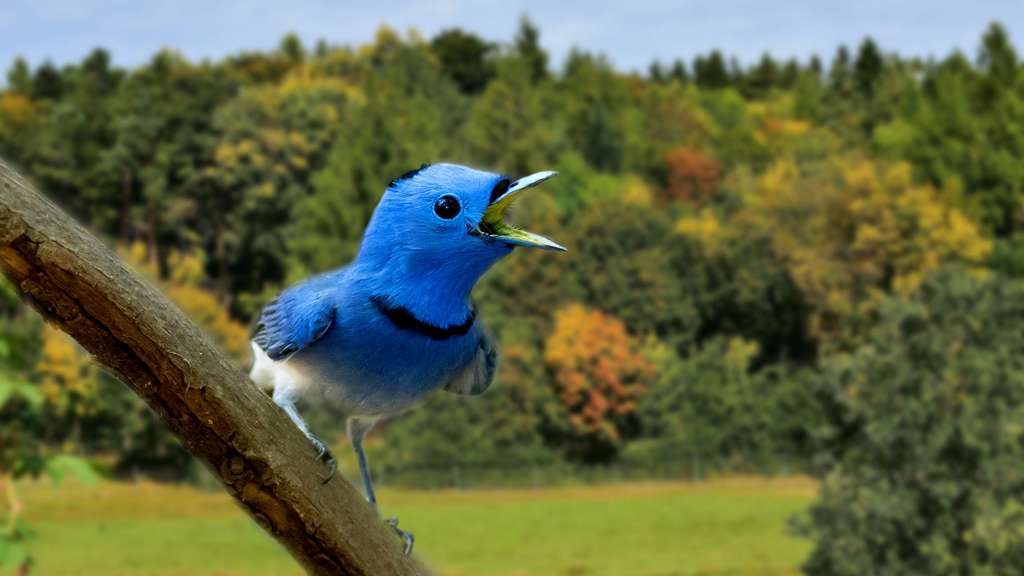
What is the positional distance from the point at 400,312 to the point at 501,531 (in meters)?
26.3

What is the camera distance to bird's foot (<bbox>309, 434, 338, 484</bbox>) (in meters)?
2.00

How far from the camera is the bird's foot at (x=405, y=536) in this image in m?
2.22

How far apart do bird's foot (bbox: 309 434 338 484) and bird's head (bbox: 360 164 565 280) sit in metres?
0.43

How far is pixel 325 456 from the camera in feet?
6.62

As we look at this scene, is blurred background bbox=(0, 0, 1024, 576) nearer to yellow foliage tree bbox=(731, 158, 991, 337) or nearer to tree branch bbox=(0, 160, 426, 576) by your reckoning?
yellow foliage tree bbox=(731, 158, 991, 337)

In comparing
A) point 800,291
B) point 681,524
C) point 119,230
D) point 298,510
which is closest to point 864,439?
point 681,524

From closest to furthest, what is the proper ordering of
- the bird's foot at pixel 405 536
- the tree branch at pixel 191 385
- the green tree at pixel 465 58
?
the tree branch at pixel 191 385
the bird's foot at pixel 405 536
the green tree at pixel 465 58

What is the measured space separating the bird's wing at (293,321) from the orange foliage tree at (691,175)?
138 feet

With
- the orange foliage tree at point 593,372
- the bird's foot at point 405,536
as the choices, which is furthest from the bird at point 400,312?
the orange foliage tree at point 593,372

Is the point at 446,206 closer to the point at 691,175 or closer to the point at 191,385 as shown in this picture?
the point at 191,385

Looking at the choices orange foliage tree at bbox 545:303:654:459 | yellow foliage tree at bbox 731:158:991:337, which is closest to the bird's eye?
orange foliage tree at bbox 545:303:654:459

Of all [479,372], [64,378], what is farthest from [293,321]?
[64,378]

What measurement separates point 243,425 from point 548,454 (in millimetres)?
28156

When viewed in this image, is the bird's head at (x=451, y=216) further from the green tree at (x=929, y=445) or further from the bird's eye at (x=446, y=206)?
the green tree at (x=929, y=445)
